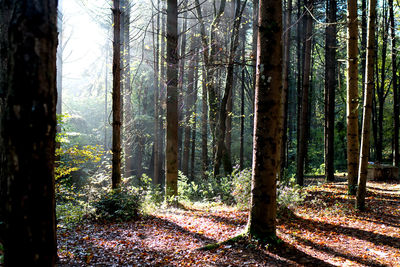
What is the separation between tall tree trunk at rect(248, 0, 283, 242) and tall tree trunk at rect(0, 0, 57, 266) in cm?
348

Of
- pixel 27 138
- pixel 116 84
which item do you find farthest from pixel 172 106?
pixel 27 138

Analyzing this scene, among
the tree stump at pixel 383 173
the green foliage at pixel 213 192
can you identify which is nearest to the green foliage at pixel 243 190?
the green foliage at pixel 213 192

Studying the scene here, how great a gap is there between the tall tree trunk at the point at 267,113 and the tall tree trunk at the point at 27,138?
348 centimetres

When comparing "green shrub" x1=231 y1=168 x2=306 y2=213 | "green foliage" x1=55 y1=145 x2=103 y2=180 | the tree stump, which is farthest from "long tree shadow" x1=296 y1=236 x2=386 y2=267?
the tree stump

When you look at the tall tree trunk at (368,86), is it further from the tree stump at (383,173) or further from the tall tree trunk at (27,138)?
the tree stump at (383,173)

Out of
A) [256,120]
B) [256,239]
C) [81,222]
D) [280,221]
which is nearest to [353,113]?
[280,221]

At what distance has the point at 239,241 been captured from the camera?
4980 millimetres

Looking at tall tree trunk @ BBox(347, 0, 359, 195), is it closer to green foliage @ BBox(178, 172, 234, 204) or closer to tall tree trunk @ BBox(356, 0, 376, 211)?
tall tree trunk @ BBox(356, 0, 376, 211)

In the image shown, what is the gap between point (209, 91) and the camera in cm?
1298

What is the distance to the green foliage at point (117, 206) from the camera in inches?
306

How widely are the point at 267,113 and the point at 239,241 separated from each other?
7.64 feet

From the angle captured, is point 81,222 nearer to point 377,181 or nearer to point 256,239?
point 256,239

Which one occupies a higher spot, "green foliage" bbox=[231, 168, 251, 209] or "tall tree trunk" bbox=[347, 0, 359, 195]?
"tall tree trunk" bbox=[347, 0, 359, 195]

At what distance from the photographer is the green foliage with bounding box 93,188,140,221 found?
25.5 feet
